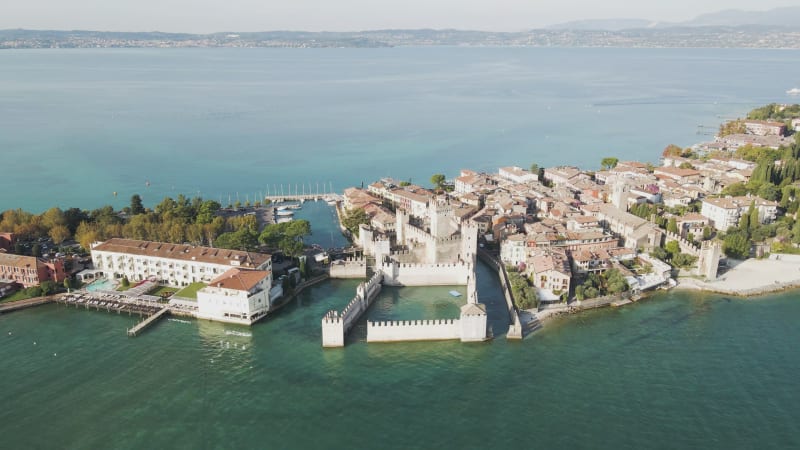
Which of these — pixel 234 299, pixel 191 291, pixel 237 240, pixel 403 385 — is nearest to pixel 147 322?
pixel 191 291

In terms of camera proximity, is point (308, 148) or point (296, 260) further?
point (308, 148)

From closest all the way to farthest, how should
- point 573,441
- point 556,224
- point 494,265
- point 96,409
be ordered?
point 573,441 → point 96,409 → point 494,265 → point 556,224

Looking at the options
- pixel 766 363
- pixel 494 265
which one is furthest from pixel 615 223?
pixel 766 363

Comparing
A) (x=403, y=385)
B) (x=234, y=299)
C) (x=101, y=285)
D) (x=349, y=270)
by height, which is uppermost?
(x=234, y=299)

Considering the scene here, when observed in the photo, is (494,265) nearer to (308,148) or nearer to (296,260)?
(296,260)

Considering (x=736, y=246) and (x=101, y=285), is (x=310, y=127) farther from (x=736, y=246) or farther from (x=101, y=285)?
(x=736, y=246)

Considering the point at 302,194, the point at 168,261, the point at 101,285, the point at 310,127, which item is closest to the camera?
the point at 168,261

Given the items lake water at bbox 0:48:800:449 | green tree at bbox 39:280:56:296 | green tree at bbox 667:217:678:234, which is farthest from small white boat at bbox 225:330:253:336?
green tree at bbox 667:217:678:234
